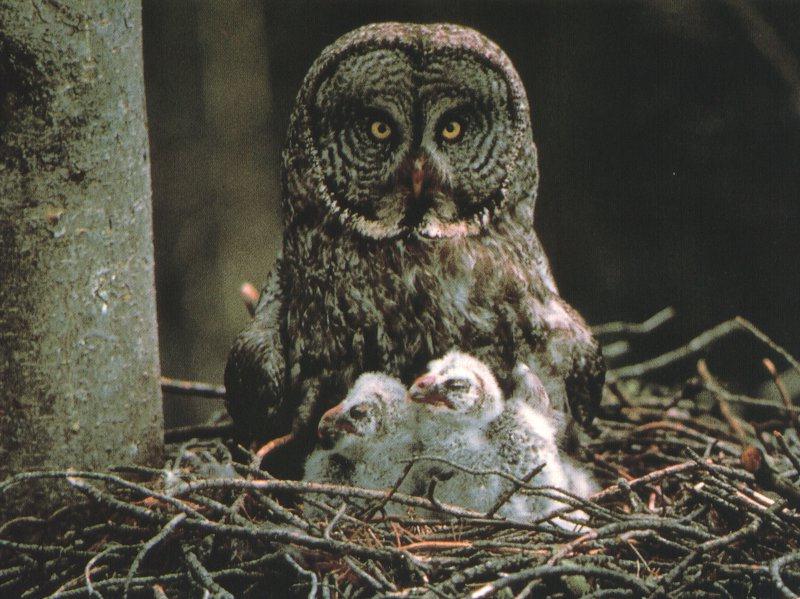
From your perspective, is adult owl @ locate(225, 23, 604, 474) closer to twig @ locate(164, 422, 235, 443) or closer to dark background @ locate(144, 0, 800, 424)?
twig @ locate(164, 422, 235, 443)

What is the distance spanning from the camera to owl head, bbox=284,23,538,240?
231 centimetres

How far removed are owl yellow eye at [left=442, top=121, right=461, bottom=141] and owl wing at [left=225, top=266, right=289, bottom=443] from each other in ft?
1.96

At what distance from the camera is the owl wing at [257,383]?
92.3 inches

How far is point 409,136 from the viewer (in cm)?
232

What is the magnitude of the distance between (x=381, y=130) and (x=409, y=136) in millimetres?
68

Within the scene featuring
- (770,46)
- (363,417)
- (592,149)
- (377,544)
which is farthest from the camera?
(592,149)

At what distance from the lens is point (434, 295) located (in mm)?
2342

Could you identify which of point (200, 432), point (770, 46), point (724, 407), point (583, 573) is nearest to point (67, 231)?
point (200, 432)

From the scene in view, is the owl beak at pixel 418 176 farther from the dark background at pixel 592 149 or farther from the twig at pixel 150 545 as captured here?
the dark background at pixel 592 149

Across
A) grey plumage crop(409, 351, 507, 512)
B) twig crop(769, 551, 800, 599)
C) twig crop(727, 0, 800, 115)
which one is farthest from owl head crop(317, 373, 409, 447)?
twig crop(727, 0, 800, 115)

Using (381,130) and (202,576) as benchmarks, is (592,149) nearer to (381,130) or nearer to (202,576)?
(381,130)

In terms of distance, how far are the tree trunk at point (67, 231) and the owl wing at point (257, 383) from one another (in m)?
0.39

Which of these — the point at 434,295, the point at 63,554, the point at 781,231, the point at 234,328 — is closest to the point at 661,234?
the point at 781,231

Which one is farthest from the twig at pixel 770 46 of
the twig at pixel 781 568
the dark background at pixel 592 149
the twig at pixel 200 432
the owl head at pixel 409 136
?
the twig at pixel 781 568
